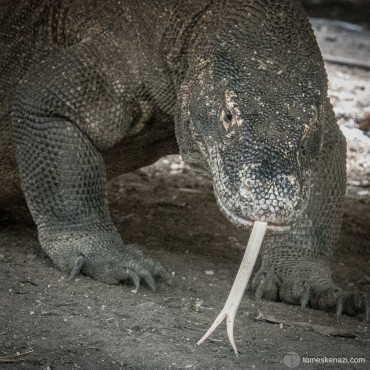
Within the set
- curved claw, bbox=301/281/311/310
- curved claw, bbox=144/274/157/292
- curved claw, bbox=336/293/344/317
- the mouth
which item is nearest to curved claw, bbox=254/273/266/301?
curved claw, bbox=301/281/311/310

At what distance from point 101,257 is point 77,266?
6.5 inches

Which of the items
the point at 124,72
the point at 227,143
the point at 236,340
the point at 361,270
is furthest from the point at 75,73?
the point at 361,270

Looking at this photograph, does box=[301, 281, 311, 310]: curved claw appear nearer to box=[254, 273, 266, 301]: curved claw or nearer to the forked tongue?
box=[254, 273, 266, 301]: curved claw

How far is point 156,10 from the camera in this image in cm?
500

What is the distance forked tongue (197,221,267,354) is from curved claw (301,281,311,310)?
3.92 feet

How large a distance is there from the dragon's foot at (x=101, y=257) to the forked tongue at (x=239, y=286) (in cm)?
116

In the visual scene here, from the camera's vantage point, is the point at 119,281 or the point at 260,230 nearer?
the point at 260,230

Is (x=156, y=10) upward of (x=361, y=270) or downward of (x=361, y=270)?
upward

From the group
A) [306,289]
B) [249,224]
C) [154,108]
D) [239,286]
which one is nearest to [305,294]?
→ [306,289]

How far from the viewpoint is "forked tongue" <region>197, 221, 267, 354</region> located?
3211 mm

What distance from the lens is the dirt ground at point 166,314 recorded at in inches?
139

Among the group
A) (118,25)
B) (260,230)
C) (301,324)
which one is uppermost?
(118,25)

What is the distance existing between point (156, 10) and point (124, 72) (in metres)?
0.49

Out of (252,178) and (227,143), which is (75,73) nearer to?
(227,143)
